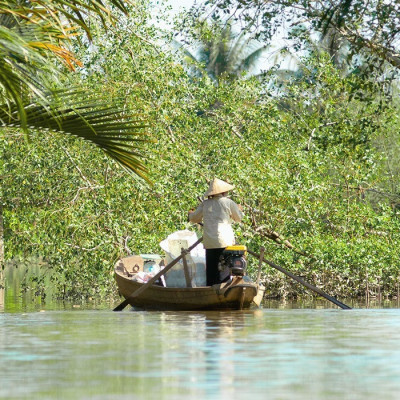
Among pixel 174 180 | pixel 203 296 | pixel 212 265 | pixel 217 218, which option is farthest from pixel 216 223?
pixel 174 180

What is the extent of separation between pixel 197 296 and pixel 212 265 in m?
0.52

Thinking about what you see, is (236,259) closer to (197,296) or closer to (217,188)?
(197,296)

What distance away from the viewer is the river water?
5.49 metres

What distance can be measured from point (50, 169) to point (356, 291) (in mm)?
6844

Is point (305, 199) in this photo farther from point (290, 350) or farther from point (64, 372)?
point (64, 372)

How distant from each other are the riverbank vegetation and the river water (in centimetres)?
746

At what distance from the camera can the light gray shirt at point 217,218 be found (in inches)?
559

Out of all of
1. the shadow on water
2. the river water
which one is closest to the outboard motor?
the shadow on water

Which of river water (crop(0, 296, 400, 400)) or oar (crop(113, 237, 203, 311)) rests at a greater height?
oar (crop(113, 237, 203, 311))

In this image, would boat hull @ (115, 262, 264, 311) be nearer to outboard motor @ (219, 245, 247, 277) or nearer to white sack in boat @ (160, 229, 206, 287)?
outboard motor @ (219, 245, 247, 277)

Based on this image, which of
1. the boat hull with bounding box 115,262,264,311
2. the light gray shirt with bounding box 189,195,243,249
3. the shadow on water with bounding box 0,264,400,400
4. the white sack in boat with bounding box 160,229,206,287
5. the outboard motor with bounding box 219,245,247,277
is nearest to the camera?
the shadow on water with bounding box 0,264,400,400

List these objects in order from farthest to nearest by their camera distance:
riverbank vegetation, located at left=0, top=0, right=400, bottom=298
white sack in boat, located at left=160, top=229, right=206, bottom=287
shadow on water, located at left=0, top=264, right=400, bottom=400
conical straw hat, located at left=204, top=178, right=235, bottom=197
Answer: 1. riverbank vegetation, located at left=0, top=0, right=400, bottom=298
2. white sack in boat, located at left=160, top=229, right=206, bottom=287
3. conical straw hat, located at left=204, top=178, right=235, bottom=197
4. shadow on water, located at left=0, top=264, right=400, bottom=400

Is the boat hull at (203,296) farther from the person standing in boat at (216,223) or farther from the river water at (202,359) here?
the river water at (202,359)

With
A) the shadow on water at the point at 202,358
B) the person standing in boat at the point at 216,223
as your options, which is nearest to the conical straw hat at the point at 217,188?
the person standing in boat at the point at 216,223
